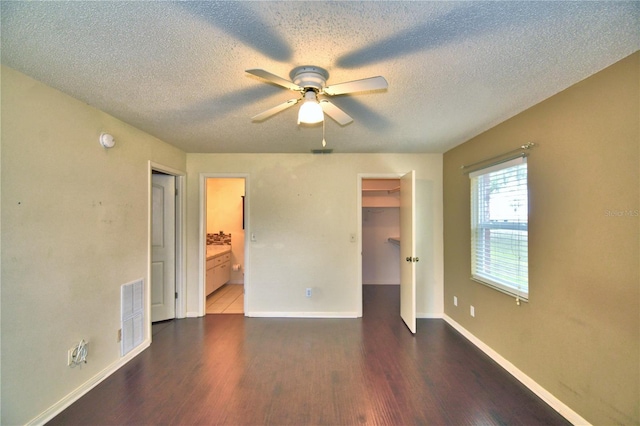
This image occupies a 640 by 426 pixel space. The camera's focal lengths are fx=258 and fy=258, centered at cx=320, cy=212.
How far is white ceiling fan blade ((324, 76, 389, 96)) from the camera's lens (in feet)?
4.38

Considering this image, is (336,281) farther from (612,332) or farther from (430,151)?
(612,332)

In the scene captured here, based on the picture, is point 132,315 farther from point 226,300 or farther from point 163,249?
point 226,300

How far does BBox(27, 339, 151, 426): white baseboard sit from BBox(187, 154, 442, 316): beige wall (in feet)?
4.00

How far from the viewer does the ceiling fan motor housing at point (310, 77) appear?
5.11ft

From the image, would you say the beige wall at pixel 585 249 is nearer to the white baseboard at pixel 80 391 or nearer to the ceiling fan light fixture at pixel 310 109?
the ceiling fan light fixture at pixel 310 109

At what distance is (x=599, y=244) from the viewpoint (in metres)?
1.63

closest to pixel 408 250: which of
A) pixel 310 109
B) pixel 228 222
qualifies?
pixel 310 109

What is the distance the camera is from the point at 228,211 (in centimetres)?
571

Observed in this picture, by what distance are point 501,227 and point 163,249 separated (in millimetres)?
4094

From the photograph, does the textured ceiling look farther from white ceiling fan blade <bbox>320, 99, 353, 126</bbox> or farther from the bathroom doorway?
the bathroom doorway

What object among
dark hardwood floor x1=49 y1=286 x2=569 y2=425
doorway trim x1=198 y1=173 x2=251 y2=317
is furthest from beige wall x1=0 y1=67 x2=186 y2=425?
doorway trim x1=198 y1=173 x2=251 y2=317

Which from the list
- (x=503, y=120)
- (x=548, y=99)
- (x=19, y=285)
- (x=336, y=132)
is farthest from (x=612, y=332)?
(x=19, y=285)

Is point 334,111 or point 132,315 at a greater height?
point 334,111

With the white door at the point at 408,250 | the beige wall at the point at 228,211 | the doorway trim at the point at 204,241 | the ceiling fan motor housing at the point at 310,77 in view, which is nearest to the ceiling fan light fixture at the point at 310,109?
the ceiling fan motor housing at the point at 310,77
